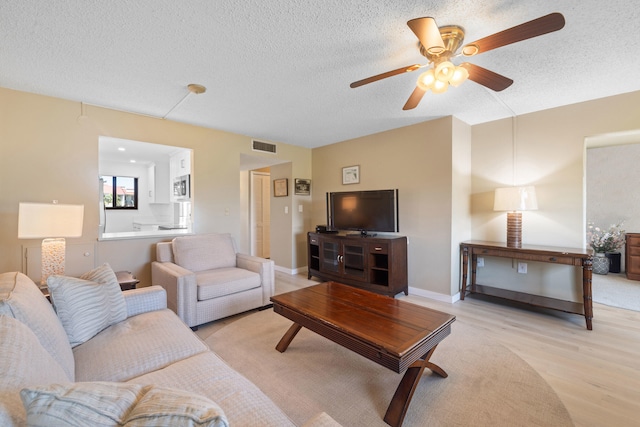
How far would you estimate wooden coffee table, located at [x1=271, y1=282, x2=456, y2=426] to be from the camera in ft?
4.78

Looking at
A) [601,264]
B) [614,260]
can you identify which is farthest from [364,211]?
[614,260]

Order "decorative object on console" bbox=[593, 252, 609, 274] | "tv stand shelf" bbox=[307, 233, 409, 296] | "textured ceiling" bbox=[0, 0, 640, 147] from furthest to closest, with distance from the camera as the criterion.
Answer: "decorative object on console" bbox=[593, 252, 609, 274], "tv stand shelf" bbox=[307, 233, 409, 296], "textured ceiling" bbox=[0, 0, 640, 147]

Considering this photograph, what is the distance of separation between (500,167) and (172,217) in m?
5.85

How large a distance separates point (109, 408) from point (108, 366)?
35.7 inches

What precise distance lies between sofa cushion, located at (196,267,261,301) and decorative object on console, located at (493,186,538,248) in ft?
9.57

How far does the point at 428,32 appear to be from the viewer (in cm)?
143

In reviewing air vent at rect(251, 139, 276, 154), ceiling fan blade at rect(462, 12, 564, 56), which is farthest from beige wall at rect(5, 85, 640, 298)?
ceiling fan blade at rect(462, 12, 564, 56)

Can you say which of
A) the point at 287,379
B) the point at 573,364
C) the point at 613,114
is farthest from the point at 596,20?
the point at 287,379

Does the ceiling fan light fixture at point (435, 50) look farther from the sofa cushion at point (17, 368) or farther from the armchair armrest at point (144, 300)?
the armchair armrest at point (144, 300)

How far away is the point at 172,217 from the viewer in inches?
220

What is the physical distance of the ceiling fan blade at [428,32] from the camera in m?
1.34

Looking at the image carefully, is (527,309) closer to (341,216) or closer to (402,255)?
(402,255)

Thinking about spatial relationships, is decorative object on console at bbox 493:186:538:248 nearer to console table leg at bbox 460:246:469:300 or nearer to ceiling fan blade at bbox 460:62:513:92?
console table leg at bbox 460:246:469:300

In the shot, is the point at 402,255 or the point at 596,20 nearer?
the point at 596,20
